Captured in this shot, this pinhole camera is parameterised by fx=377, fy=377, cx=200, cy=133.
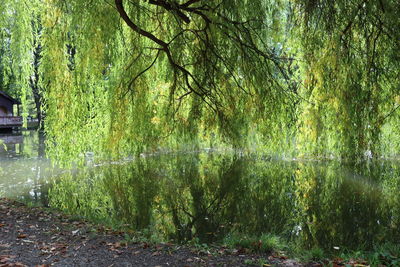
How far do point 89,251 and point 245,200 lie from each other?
3.44m

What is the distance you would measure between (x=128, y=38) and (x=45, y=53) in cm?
134

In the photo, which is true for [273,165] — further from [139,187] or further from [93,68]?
[93,68]

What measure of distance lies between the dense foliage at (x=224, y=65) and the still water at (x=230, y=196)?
3.43ft

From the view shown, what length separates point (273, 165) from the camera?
1034 centimetres

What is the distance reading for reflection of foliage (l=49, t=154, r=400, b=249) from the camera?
503 centimetres

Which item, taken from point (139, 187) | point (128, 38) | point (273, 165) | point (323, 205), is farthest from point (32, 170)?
point (323, 205)

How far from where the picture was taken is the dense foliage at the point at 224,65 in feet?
12.3

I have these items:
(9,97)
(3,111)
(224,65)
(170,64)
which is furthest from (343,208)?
(3,111)

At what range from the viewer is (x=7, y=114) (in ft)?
80.8

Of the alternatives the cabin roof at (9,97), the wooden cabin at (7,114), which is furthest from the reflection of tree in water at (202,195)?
the cabin roof at (9,97)

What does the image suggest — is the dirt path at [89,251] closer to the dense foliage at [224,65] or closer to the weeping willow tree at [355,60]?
the dense foliage at [224,65]

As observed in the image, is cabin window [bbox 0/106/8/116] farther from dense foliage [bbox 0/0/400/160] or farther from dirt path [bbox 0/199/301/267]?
dirt path [bbox 0/199/301/267]

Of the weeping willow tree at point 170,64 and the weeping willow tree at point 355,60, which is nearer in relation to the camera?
the weeping willow tree at point 355,60

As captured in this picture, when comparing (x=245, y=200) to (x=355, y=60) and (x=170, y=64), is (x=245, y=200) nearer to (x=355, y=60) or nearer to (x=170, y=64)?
(x=170, y=64)
